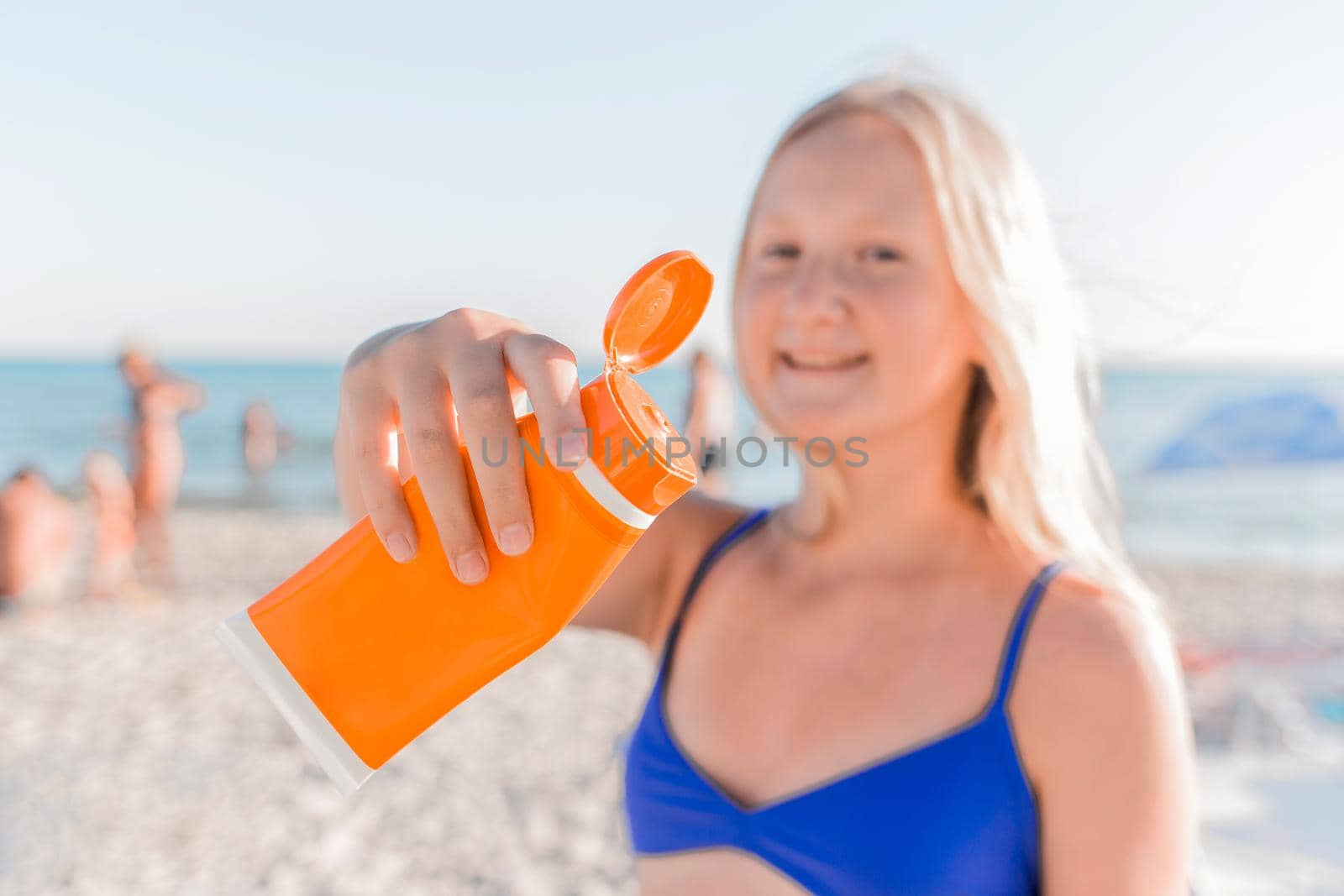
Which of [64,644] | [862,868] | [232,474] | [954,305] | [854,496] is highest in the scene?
[954,305]

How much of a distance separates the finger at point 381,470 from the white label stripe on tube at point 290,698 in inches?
5.6

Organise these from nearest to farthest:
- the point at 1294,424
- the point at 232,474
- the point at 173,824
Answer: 1. the point at 173,824
2. the point at 1294,424
3. the point at 232,474

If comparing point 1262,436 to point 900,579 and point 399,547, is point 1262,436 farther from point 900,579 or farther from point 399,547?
point 399,547

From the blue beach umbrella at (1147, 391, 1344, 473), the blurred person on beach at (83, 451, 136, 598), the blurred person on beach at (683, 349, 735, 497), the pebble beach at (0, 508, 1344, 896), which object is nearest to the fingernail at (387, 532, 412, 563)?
the pebble beach at (0, 508, 1344, 896)

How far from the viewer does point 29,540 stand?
Result: 6121 millimetres

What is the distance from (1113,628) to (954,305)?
461 mm

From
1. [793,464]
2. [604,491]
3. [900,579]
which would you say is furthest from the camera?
[793,464]

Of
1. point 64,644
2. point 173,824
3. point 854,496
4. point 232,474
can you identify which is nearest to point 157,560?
point 64,644

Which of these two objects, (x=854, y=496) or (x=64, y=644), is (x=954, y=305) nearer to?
(x=854, y=496)

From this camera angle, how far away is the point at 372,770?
86 centimetres

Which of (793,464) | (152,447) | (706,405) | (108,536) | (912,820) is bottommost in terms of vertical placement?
(108,536)

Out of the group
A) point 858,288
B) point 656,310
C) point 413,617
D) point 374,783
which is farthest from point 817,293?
point 374,783

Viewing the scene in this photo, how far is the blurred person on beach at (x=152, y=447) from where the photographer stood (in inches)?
314

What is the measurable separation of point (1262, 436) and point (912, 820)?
7.25 meters
